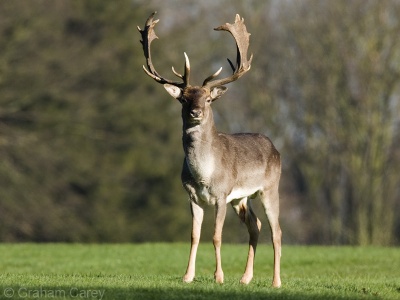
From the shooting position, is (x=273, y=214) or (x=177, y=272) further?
(x=177, y=272)

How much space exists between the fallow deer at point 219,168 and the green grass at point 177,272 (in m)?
0.61

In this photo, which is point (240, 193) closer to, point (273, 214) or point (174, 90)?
point (273, 214)

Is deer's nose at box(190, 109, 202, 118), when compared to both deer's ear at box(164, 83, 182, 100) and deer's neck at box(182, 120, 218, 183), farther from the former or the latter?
deer's ear at box(164, 83, 182, 100)

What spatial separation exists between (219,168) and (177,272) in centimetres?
622

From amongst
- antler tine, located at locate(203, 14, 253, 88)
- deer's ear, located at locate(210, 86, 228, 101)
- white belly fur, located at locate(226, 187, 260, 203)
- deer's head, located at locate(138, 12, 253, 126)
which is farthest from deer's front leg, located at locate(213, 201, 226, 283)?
antler tine, located at locate(203, 14, 253, 88)

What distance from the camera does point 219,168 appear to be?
1189 centimetres

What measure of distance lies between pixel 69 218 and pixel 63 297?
23928 millimetres

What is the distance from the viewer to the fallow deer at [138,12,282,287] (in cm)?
1180

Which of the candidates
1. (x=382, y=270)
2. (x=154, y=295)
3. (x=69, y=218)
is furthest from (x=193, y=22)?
(x=154, y=295)

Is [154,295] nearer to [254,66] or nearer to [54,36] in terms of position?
[54,36]

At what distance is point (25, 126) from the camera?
33281 mm

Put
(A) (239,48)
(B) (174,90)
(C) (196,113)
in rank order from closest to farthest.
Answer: (C) (196,113)
(B) (174,90)
(A) (239,48)

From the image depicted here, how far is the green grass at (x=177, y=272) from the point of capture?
10766mm

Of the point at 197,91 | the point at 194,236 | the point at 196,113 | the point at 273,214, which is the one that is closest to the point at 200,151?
the point at 196,113
